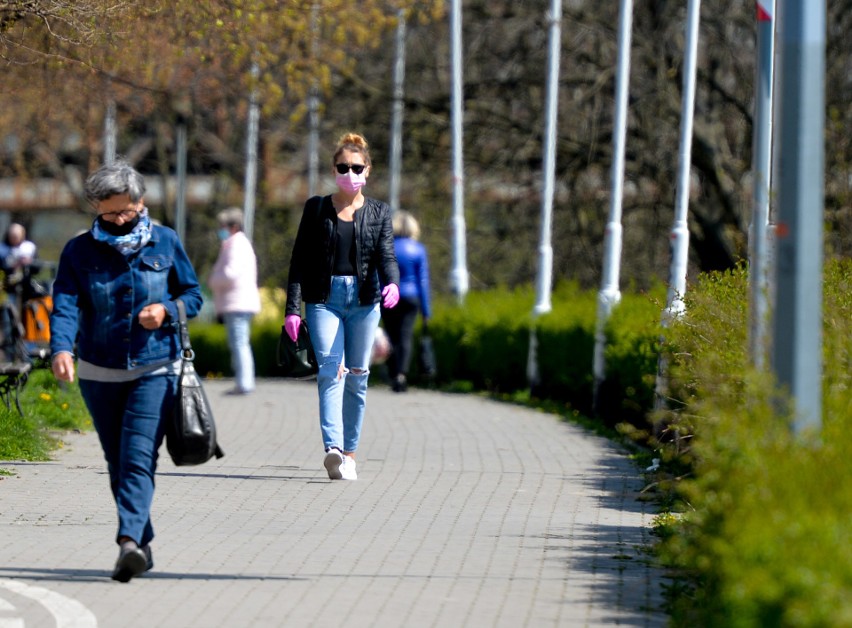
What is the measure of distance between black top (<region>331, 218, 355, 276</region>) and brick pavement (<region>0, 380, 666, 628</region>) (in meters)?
1.25

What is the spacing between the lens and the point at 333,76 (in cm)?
2439

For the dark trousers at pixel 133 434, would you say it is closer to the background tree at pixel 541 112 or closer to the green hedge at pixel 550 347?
the green hedge at pixel 550 347

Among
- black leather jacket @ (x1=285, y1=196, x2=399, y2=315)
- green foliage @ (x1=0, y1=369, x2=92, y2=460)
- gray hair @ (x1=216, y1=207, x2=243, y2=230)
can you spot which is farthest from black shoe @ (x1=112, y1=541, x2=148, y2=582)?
gray hair @ (x1=216, y1=207, x2=243, y2=230)

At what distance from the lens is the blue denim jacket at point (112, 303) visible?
712 centimetres

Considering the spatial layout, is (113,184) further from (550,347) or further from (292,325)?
(550,347)

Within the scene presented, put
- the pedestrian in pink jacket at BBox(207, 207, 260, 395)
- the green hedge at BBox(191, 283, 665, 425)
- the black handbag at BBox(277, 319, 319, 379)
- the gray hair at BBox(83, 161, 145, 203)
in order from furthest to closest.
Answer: the pedestrian in pink jacket at BBox(207, 207, 260, 395) < the green hedge at BBox(191, 283, 665, 425) < the black handbag at BBox(277, 319, 319, 379) < the gray hair at BBox(83, 161, 145, 203)

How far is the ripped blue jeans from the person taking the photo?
10.3 meters

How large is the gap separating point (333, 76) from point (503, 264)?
4903 millimetres

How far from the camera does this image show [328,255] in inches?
404

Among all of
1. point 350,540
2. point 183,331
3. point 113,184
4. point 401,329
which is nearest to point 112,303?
point 183,331

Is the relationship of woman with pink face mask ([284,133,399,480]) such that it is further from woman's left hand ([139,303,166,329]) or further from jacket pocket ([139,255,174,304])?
woman's left hand ([139,303,166,329])

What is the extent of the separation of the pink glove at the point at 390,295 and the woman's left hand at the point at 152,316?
314cm

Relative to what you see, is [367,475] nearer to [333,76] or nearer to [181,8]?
[181,8]

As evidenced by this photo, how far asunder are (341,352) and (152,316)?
3.30 meters
